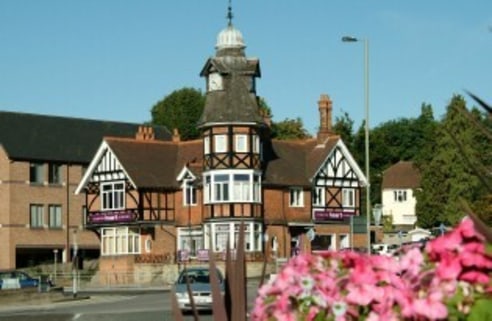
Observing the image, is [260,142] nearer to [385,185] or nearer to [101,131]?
[101,131]

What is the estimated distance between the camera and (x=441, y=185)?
295 ft

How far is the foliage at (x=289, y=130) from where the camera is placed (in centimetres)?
11394

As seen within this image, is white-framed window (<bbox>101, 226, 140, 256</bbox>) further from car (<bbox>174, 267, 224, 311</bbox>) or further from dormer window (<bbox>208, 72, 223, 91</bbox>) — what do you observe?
car (<bbox>174, 267, 224, 311</bbox>)

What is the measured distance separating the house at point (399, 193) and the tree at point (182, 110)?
2038cm

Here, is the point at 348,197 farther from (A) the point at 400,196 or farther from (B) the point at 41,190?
(A) the point at 400,196

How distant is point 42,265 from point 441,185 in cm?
3069

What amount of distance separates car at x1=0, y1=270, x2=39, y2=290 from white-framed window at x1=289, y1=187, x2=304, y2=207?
1021 inches

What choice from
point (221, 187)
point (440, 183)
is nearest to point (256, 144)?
point (221, 187)

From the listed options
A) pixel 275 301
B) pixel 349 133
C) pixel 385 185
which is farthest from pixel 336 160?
pixel 275 301

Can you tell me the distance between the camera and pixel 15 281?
51.9 metres

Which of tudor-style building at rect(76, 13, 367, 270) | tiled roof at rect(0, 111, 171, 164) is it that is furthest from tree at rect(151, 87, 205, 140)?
tudor-style building at rect(76, 13, 367, 270)

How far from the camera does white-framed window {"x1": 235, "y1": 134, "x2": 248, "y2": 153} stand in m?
71.5

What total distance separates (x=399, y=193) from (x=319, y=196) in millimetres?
45981

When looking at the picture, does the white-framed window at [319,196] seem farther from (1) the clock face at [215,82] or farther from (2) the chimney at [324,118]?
(1) the clock face at [215,82]
